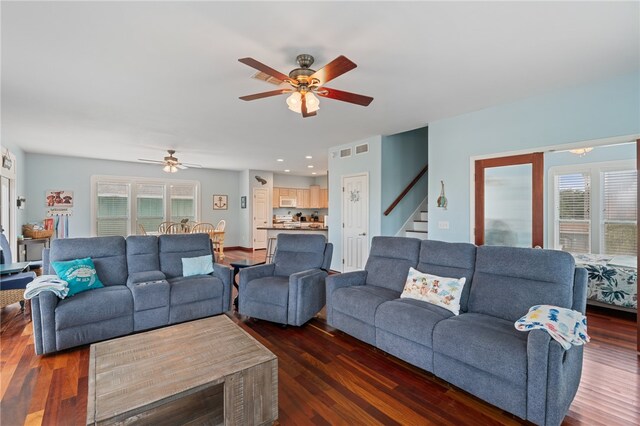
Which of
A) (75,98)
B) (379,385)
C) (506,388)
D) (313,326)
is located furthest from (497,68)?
(75,98)

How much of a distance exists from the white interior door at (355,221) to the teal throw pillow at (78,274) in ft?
13.4

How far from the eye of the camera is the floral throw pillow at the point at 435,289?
252 centimetres

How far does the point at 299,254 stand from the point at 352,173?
262 cm

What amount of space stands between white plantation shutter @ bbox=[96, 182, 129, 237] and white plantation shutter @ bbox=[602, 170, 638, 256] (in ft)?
35.3

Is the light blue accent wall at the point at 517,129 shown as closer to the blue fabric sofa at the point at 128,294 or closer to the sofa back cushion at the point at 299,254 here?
the sofa back cushion at the point at 299,254

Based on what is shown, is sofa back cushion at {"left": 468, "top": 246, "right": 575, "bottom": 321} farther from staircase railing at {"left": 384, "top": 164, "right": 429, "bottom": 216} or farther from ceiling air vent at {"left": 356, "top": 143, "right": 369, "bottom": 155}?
ceiling air vent at {"left": 356, "top": 143, "right": 369, "bottom": 155}

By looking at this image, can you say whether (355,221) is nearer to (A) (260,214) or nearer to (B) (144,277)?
(B) (144,277)

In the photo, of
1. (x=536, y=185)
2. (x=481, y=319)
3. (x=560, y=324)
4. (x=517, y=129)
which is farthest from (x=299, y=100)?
(x=536, y=185)

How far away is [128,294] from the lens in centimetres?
306

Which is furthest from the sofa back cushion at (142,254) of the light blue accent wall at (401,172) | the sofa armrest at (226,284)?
the light blue accent wall at (401,172)

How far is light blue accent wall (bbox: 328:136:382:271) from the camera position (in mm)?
5469

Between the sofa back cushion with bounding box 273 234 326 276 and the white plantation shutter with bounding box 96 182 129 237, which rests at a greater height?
the white plantation shutter with bounding box 96 182 129 237

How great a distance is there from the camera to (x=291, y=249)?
399 cm

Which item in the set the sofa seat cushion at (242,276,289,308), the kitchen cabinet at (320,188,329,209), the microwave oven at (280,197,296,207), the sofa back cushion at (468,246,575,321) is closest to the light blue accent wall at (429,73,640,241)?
the sofa back cushion at (468,246,575,321)
